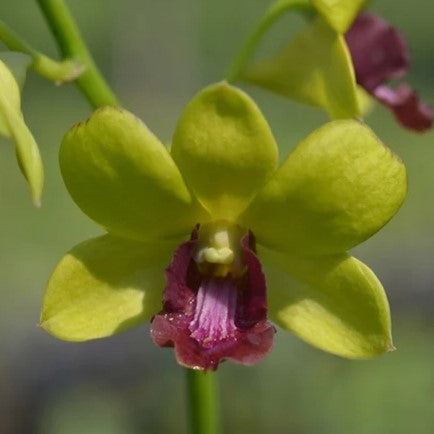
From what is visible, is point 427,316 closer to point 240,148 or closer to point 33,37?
point 240,148

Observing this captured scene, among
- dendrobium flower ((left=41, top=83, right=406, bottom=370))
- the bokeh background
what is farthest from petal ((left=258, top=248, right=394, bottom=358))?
the bokeh background

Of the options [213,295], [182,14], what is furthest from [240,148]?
[182,14]

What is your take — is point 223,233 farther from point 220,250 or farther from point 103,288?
point 103,288

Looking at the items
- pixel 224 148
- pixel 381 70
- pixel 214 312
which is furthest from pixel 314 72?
pixel 214 312

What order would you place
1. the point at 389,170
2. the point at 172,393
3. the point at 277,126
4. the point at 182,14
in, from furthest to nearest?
the point at 182,14
the point at 277,126
the point at 172,393
the point at 389,170

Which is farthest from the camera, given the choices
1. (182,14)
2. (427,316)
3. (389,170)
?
(182,14)

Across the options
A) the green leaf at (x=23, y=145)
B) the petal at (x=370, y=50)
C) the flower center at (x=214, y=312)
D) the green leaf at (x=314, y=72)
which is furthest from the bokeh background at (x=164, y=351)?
the green leaf at (x=23, y=145)
